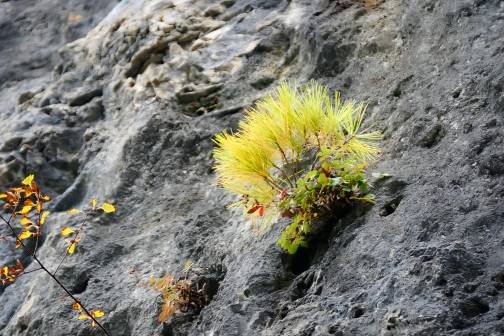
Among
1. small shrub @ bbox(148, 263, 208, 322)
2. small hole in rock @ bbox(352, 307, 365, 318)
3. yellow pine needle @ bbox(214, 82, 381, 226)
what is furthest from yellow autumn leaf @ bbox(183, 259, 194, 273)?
small hole in rock @ bbox(352, 307, 365, 318)

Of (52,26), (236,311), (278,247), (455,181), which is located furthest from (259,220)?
(52,26)

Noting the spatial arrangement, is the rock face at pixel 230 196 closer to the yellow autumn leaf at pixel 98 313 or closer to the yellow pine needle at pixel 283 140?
the yellow autumn leaf at pixel 98 313

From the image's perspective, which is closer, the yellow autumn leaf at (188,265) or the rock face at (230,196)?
the rock face at (230,196)

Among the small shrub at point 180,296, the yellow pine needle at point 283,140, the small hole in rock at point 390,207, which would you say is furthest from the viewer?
the small shrub at point 180,296

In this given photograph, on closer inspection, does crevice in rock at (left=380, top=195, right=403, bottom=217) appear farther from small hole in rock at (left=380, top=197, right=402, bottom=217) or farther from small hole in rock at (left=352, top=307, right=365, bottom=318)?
small hole in rock at (left=352, top=307, right=365, bottom=318)

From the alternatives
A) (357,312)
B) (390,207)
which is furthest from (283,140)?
(357,312)

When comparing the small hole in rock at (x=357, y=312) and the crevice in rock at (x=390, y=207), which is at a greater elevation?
the crevice in rock at (x=390, y=207)

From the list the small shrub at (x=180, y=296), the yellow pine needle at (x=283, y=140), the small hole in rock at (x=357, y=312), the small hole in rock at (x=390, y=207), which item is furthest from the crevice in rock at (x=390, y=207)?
the small shrub at (x=180, y=296)

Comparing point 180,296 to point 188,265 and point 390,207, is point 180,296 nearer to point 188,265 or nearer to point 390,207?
point 188,265
